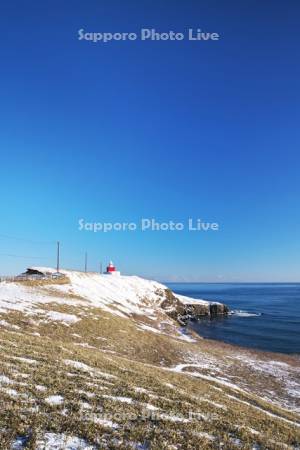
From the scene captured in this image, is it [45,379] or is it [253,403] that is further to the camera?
[253,403]

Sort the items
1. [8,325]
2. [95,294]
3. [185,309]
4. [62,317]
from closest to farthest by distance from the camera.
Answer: [8,325] → [62,317] → [95,294] → [185,309]

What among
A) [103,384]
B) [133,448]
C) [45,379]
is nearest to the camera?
[133,448]

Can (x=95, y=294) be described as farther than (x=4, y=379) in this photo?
Yes

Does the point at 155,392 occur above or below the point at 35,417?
below

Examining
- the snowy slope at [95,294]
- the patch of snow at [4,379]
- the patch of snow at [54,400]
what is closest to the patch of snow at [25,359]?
the patch of snow at [4,379]

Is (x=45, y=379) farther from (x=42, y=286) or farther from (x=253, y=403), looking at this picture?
(x=42, y=286)

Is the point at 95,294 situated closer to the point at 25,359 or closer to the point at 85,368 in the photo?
the point at 85,368

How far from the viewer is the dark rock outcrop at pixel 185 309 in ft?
273

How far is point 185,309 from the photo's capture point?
9188 centimetres

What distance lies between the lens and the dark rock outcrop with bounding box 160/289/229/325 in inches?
3273

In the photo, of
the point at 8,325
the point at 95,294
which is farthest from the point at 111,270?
the point at 8,325

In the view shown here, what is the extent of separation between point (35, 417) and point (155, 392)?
6.41 meters

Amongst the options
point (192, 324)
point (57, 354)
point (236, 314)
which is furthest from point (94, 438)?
point (236, 314)

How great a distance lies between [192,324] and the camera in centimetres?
7969
